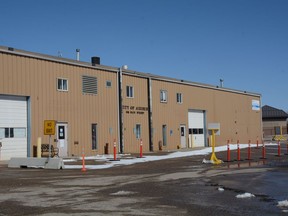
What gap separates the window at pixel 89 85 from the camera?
32562 millimetres

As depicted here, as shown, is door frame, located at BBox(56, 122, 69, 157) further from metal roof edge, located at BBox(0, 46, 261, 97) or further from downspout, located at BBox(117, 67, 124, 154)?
downspout, located at BBox(117, 67, 124, 154)

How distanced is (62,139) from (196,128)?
1903 cm

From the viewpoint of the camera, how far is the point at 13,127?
27.5 meters

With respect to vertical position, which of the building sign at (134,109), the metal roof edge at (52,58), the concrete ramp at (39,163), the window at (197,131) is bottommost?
the concrete ramp at (39,163)

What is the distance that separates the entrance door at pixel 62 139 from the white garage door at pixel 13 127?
8.80 feet

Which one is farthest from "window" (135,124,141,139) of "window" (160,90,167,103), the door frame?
the door frame

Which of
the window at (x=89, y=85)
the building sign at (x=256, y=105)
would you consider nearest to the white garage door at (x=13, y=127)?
the window at (x=89, y=85)

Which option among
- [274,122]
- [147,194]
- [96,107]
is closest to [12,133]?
[96,107]

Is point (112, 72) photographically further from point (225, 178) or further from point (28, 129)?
point (225, 178)

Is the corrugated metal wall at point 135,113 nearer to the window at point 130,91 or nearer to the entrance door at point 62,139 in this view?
the window at point 130,91

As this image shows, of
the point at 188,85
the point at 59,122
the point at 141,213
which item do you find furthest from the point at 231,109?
the point at 141,213

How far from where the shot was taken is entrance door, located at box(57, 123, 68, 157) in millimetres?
30242

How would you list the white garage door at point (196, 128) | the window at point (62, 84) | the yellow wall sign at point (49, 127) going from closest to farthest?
the yellow wall sign at point (49, 127) < the window at point (62, 84) < the white garage door at point (196, 128)

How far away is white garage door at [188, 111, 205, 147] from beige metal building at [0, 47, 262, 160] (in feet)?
0.33
